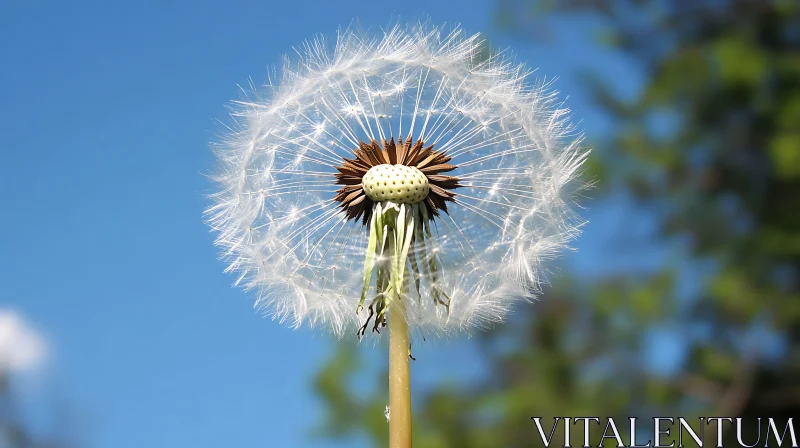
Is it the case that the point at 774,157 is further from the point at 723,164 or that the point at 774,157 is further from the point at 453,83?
the point at 453,83

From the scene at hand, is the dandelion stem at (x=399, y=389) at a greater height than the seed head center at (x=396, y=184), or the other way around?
the seed head center at (x=396, y=184)

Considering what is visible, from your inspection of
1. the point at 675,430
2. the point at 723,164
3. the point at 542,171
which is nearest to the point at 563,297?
the point at 675,430

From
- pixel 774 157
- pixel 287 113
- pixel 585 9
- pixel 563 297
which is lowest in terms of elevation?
pixel 287 113

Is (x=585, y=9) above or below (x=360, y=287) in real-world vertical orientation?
above

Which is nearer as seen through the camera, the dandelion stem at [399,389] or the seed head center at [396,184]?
the dandelion stem at [399,389]

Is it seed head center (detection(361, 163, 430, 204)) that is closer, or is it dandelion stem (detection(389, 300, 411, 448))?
dandelion stem (detection(389, 300, 411, 448))
